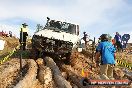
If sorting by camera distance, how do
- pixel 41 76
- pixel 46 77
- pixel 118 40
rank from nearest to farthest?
pixel 46 77 < pixel 41 76 < pixel 118 40

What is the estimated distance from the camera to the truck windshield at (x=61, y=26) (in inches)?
775

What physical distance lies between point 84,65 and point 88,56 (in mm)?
3729

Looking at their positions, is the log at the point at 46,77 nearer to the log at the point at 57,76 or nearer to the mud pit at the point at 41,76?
the mud pit at the point at 41,76

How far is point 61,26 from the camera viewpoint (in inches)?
783

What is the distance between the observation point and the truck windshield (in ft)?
64.6

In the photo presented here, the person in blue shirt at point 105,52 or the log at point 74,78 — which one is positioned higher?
the person in blue shirt at point 105,52

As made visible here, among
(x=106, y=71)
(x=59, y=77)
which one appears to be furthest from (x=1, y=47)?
(x=106, y=71)

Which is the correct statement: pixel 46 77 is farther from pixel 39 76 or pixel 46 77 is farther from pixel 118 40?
pixel 118 40

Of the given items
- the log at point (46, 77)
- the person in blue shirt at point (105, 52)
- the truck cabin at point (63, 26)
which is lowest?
the log at point (46, 77)

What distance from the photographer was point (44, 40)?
60.3ft

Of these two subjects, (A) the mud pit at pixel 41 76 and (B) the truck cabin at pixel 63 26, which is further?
(B) the truck cabin at pixel 63 26

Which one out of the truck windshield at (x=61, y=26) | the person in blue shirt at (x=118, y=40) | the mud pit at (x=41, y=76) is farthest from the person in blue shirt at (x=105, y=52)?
the person in blue shirt at (x=118, y=40)

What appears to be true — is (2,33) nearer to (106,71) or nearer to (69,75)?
(69,75)

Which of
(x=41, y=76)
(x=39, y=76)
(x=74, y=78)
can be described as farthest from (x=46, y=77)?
(x=74, y=78)
